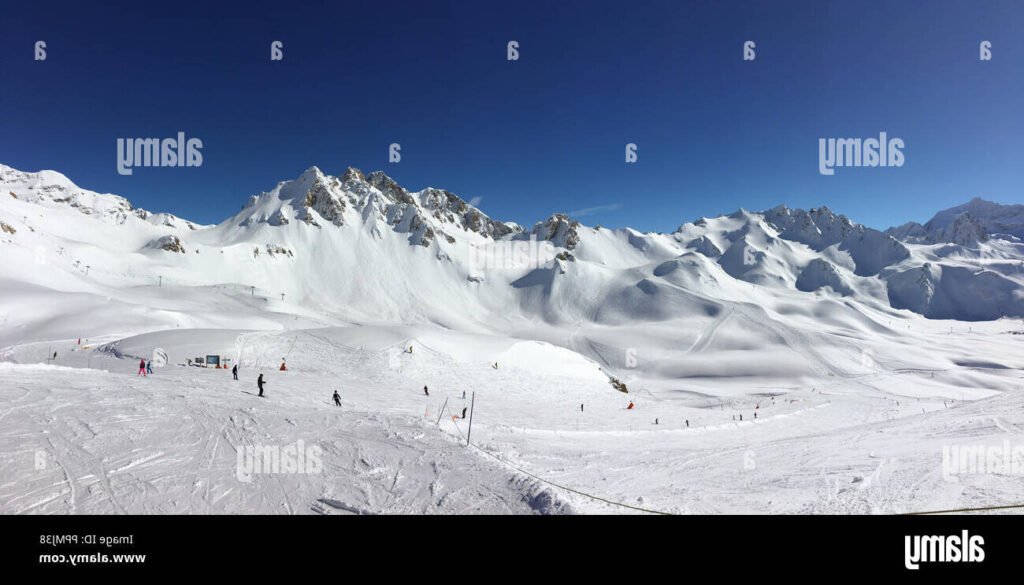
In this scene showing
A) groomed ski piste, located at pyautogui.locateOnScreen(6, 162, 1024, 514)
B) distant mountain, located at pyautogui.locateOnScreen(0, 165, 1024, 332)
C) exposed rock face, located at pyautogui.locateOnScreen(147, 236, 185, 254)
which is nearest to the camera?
groomed ski piste, located at pyautogui.locateOnScreen(6, 162, 1024, 514)

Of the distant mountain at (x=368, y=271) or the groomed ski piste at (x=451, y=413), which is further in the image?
the distant mountain at (x=368, y=271)

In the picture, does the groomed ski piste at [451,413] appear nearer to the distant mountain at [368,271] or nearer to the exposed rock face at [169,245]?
the distant mountain at [368,271]

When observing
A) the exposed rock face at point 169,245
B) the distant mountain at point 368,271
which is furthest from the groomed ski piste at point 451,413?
the exposed rock face at point 169,245

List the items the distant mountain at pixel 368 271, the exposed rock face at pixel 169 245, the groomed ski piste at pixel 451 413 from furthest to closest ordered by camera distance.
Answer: the exposed rock face at pixel 169 245 → the distant mountain at pixel 368 271 → the groomed ski piste at pixel 451 413

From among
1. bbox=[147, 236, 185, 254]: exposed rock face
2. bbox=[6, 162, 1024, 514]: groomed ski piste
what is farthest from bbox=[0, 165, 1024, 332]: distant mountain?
bbox=[6, 162, 1024, 514]: groomed ski piste

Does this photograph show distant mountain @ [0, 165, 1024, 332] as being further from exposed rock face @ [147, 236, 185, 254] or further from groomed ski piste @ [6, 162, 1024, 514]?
groomed ski piste @ [6, 162, 1024, 514]

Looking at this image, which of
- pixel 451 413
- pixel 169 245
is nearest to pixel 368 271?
pixel 169 245

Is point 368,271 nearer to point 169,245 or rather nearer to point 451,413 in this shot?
point 169,245

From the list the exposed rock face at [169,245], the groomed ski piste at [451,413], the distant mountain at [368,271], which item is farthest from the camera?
the exposed rock face at [169,245]

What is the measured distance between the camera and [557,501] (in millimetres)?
10125

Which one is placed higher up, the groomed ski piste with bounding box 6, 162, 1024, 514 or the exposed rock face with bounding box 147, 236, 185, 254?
the exposed rock face with bounding box 147, 236, 185, 254

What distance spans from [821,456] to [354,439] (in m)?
18.0
